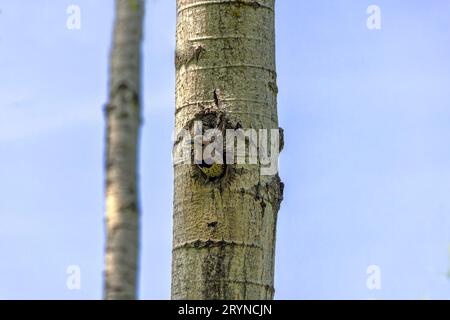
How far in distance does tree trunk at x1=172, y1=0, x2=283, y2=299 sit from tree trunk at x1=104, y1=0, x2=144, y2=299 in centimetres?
184

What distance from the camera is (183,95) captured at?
5090 mm

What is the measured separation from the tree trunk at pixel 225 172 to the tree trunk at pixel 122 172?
1839mm

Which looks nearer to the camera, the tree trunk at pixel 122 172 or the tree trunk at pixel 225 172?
the tree trunk at pixel 122 172

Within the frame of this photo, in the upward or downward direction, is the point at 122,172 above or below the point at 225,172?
below

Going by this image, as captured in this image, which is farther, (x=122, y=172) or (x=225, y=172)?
(x=225, y=172)

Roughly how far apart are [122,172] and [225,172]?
2.00 meters

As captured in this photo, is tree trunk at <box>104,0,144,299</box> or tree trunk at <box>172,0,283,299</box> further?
tree trunk at <box>172,0,283,299</box>

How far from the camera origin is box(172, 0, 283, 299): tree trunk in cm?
483

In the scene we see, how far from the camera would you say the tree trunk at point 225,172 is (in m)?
4.83

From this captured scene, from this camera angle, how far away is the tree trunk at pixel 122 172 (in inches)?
115

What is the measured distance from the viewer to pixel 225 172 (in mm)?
4918
